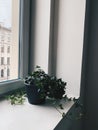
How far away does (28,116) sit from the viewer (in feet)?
2.78

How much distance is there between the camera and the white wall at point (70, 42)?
123 centimetres

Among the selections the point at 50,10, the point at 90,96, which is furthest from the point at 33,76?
the point at 90,96

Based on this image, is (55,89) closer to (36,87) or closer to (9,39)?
(36,87)

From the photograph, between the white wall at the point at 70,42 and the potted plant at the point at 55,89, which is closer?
the potted plant at the point at 55,89

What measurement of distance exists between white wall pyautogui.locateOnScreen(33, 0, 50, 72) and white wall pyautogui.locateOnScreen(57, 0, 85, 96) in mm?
92

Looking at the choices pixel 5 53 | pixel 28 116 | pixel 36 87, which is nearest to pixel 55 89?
pixel 36 87

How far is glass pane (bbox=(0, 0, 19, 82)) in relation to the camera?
1.08 metres

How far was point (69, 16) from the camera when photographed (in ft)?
4.08

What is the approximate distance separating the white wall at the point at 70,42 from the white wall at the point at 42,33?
3.6 inches

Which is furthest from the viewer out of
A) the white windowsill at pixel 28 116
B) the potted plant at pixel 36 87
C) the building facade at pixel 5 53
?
the building facade at pixel 5 53

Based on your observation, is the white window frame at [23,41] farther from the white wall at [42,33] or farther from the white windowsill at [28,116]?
the white windowsill at [28,116]

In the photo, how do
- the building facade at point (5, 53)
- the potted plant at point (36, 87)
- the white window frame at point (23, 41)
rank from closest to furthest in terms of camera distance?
the potted plant at point (36, 87) < the building facade at point (5, 53) < the white window frame at point (23, 41)

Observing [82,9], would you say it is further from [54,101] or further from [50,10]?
[54,101]

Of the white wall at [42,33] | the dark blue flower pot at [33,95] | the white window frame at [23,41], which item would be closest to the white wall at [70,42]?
the white wall at [42,33]
